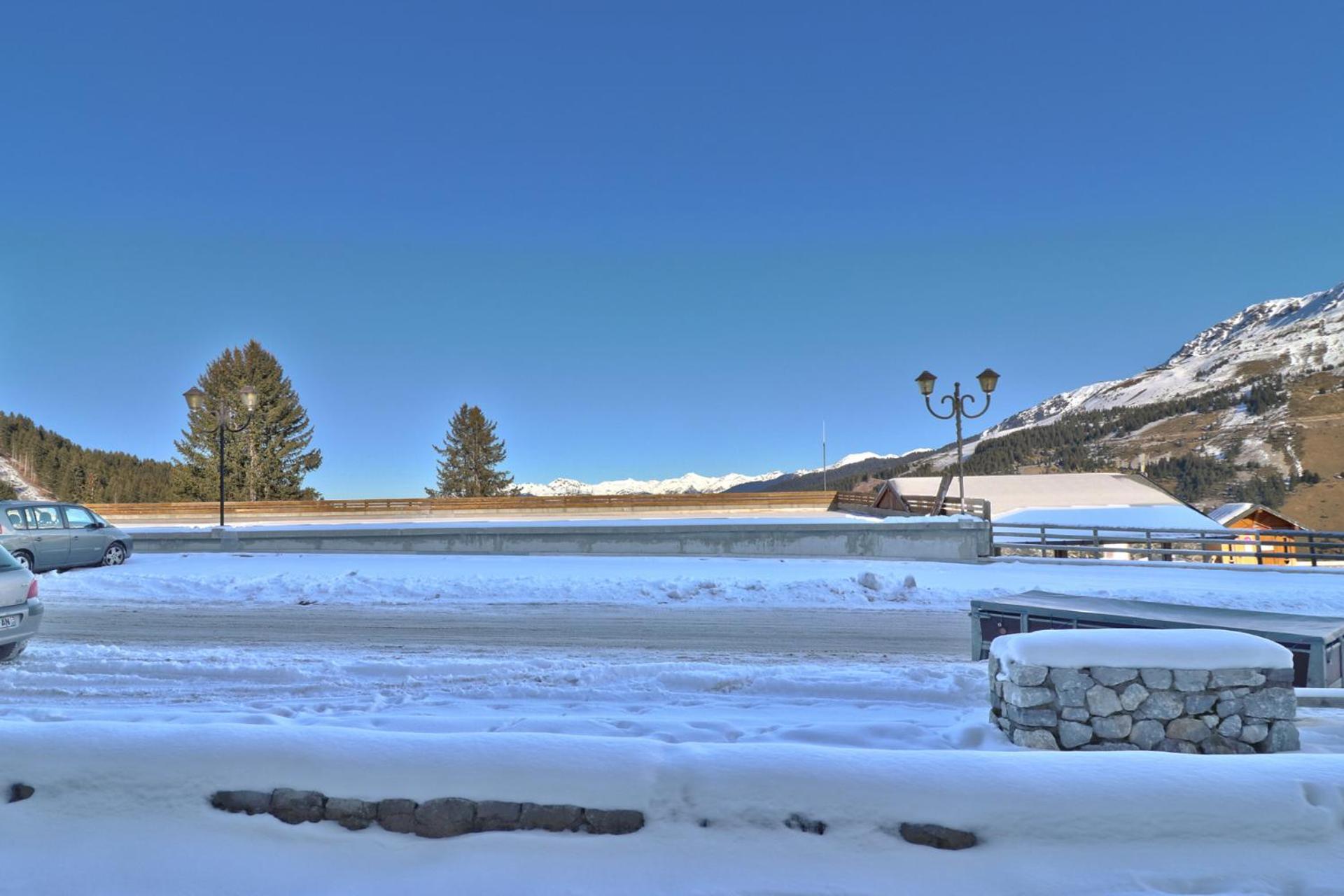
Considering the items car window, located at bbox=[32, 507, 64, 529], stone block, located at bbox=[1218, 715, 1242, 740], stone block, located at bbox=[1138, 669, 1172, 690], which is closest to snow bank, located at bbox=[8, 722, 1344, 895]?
stone block, located at bbox=[1138, 669, 1172, 690]

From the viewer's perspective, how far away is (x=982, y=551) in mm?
19656

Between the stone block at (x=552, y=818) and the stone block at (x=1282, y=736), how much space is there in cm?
453

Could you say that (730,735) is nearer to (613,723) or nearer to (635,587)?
(613,723)

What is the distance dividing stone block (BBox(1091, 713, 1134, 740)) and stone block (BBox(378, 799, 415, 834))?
427 cm

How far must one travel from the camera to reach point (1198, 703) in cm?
509

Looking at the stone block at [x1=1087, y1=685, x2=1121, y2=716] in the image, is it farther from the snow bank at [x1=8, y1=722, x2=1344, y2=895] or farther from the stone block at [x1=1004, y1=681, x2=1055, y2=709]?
the snow bank at [x1=8, y1=722, x2=1344, y2=895]

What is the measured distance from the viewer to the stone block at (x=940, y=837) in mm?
3721

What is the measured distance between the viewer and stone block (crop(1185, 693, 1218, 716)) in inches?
200

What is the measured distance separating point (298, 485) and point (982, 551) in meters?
48.4

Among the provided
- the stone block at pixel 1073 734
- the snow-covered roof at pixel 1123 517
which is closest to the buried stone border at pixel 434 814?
the stone block at pixel 1073 734

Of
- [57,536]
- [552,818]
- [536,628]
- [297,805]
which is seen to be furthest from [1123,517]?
[297,805]

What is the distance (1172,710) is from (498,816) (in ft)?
14.2

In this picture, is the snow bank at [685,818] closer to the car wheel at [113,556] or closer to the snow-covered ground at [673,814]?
the snow-covered ground at [673,814]

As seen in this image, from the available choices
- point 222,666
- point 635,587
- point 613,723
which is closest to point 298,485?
point 635,587
